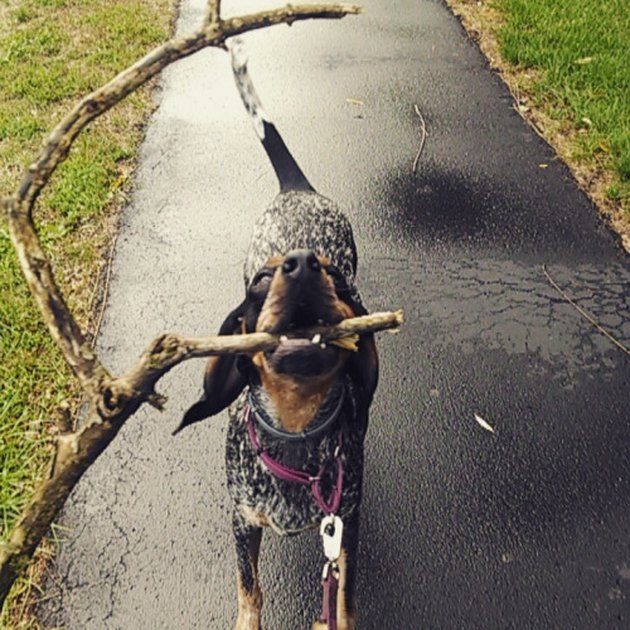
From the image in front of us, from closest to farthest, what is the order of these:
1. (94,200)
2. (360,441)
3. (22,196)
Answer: (22,196) < (360,441) < (94,200)

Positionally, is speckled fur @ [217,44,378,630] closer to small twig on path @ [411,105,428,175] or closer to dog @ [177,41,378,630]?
dog @ [177,41,378,630]

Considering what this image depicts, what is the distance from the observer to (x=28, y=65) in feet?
23.6

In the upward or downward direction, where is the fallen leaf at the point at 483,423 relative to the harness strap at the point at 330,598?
downward

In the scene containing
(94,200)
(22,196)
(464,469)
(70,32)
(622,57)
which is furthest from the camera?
(70,32)

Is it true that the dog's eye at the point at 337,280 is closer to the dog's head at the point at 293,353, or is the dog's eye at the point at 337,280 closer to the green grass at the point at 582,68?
the dog's head at the point at 293,353

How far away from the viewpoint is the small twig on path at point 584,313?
179 inches

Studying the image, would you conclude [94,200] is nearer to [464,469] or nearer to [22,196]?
[464,469]

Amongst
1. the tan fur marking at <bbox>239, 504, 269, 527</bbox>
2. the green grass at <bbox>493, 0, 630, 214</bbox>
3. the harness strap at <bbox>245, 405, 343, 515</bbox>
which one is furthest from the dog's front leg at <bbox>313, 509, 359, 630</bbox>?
the green grass at <bbox>493, 0, 630, 214</bbox>

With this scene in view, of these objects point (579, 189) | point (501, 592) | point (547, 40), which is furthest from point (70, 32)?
point (501, 592)

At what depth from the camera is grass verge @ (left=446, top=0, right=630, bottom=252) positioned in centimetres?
596

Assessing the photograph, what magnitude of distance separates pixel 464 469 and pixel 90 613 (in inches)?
73.7

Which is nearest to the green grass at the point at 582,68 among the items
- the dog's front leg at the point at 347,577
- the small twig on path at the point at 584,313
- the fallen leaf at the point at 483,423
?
the small twig on path at the point at 584,313

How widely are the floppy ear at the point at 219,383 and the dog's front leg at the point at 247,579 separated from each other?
543 mm

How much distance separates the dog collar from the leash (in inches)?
3.5
